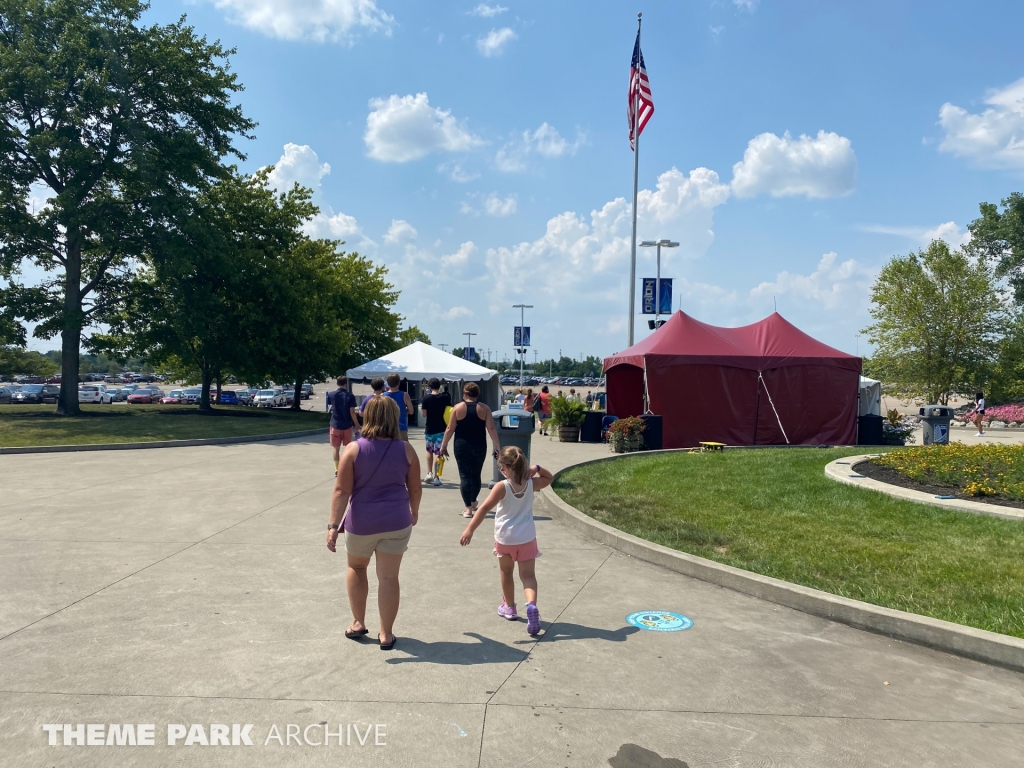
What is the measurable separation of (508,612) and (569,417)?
15660 millimetres

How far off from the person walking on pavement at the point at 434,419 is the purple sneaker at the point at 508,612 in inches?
232

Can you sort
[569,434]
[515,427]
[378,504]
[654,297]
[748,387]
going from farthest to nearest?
1. [654,297]
2. [569,434]
3. [748,387]
4. [515,427]
5. [378,504]

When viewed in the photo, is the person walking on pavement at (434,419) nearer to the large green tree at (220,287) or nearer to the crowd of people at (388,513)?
the crowd of people at (388,513)

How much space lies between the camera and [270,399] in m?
52.2

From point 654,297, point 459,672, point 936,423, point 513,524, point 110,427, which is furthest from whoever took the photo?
point 654,297

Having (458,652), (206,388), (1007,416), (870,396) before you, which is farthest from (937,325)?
(458,652)

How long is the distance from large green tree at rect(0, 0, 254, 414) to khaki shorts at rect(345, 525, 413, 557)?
2424 cm

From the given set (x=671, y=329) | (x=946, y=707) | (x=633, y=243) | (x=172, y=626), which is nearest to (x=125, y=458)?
(x=172, y=626)

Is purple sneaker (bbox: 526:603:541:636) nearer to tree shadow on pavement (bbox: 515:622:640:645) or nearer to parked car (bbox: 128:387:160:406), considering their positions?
tree shadow on pavement (bbox: 515:622:640:645)

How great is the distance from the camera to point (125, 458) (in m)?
16.2

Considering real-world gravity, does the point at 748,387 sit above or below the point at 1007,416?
above

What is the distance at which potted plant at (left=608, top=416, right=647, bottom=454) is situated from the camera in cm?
1781

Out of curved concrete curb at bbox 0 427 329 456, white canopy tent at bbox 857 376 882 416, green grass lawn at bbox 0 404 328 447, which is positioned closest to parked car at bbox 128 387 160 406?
green grass lawn at bbox 0 404 328 447

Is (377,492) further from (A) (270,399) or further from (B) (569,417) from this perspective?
(A) (270,399)
